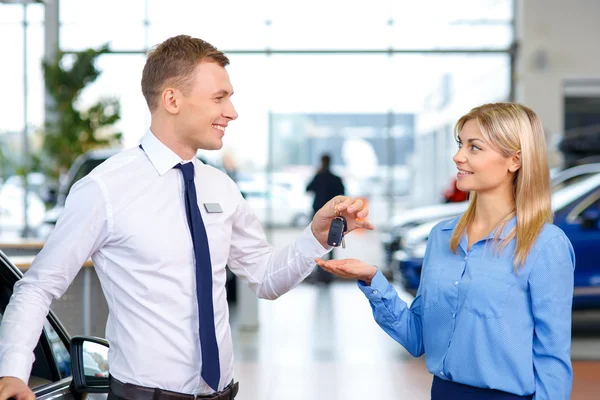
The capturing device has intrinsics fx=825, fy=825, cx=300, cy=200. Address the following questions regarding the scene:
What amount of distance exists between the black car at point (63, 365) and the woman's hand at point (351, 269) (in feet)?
2.15

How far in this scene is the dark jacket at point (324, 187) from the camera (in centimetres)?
1204

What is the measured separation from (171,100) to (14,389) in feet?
2.78

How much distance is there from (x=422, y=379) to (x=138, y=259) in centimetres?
433

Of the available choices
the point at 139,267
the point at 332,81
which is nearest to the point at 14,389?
the point at 139,267

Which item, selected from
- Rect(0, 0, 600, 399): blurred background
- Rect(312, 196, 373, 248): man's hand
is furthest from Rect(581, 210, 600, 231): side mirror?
Rect(312, 196, 373, 248): man's hand

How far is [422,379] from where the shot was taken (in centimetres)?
601

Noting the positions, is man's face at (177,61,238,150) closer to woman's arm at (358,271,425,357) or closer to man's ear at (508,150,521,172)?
woman's arm at (358,271,425,357)

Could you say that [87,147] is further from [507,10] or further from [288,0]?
[507,10]

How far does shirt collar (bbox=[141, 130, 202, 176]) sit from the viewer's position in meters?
2.16

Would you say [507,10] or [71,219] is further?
[507,10]

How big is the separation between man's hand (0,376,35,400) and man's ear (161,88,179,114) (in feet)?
2.62

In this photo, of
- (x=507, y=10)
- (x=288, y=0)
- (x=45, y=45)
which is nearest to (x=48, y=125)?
(x=45, y=45)

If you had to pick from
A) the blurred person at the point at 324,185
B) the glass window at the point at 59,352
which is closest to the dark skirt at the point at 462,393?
the glass window at the point at 59,352

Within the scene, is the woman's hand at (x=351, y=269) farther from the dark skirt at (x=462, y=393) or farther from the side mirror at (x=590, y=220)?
the side mirror at (x=590, y=220)
